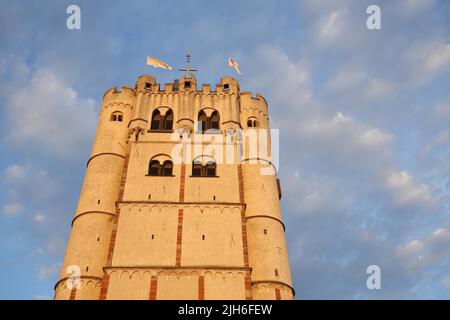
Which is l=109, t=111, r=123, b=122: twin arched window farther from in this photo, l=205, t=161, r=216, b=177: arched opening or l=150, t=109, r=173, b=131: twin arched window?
l=205, t=161, r=216, b=177: arched opening

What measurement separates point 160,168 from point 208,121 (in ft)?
26.4

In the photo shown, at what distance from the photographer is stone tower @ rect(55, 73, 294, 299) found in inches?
1319

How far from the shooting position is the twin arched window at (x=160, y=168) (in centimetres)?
4094

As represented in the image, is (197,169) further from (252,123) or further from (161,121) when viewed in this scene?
(252,123)

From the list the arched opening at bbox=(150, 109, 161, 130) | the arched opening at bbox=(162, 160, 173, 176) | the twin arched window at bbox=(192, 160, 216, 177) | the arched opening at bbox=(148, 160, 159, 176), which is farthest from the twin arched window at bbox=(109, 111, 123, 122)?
the twin arched window at bbox=(192, 160, 216, 177)

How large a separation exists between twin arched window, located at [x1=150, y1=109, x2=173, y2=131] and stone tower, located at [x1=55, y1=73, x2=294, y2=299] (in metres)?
0.11

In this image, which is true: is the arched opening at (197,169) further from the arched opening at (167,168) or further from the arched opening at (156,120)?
the arched opening at (156,120)

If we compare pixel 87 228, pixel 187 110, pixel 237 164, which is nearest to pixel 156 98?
pixel 187 110

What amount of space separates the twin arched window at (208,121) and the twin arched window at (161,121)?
3015 millimetres

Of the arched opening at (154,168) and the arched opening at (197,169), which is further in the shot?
the arched opening at (197,169)

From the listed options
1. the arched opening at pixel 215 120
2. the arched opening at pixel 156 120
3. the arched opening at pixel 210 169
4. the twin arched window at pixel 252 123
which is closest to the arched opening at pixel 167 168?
the arched opening at pixel 210 169

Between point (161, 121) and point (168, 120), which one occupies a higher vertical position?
point (168, 120)

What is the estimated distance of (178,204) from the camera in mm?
37750

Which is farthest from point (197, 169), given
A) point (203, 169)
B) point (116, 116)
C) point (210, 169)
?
point (116, 116)
